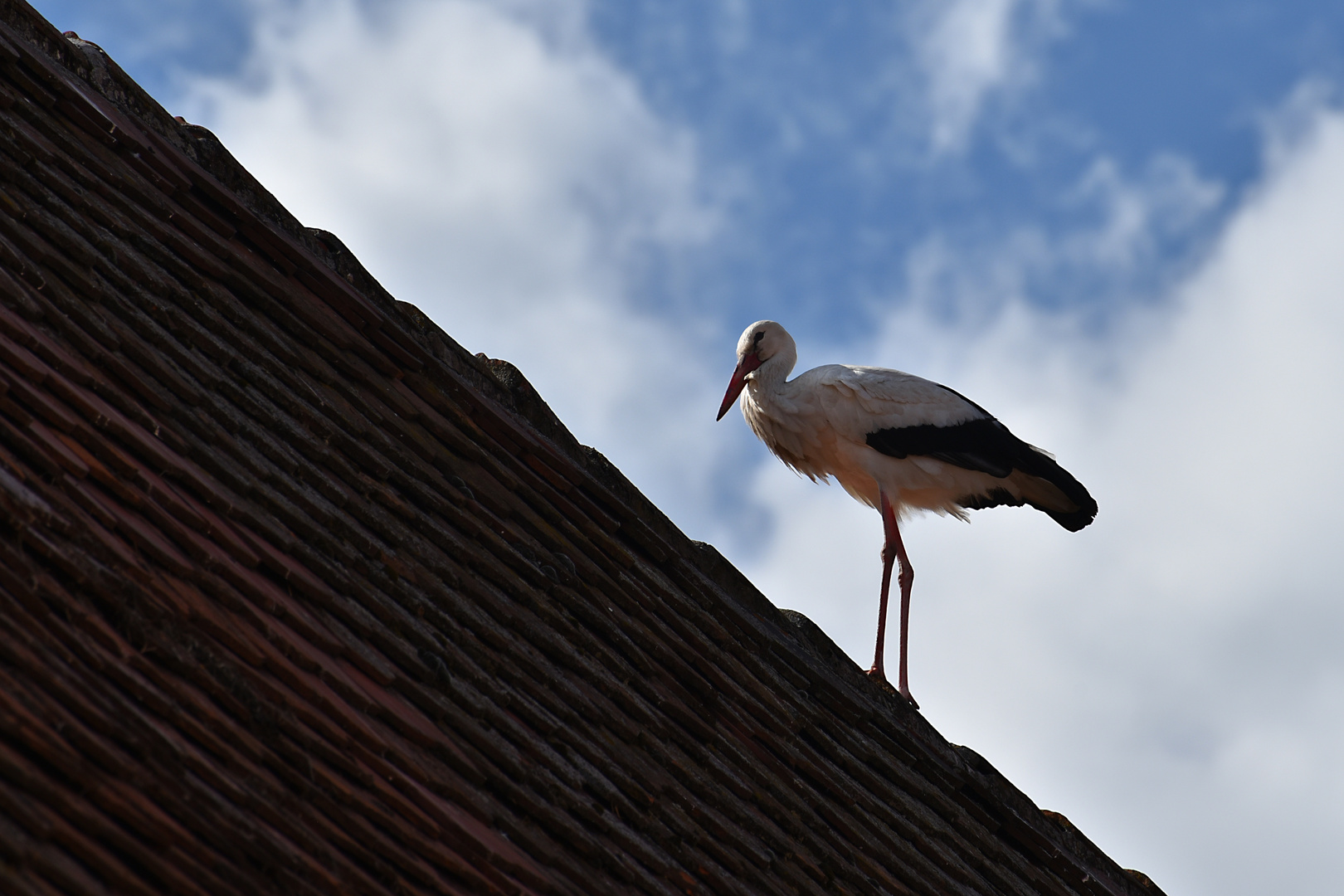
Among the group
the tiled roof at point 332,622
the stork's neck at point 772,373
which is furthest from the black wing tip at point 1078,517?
the tiled roof at point 332,622

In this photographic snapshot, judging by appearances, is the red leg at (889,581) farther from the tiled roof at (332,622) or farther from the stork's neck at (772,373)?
the tiled roof at (332,622)

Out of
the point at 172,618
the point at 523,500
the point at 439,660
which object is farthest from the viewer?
the point at 523,500

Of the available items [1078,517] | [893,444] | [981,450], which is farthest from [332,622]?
[1078,517]

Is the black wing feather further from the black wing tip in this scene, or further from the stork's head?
the stork's head

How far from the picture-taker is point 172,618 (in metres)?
2.37

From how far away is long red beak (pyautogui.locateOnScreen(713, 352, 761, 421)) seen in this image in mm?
8156

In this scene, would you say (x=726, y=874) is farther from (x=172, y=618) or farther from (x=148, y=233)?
(x=148, y=233)

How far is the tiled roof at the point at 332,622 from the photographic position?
2.14m

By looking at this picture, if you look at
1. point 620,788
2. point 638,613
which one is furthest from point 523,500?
point 620,788

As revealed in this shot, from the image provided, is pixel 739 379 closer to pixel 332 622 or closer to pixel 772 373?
pixel 772 373

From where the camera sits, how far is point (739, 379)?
26.9 feet

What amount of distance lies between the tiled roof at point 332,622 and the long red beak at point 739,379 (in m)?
3.31

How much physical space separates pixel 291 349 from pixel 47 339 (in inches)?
34.2

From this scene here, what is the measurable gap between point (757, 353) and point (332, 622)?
5546mm
